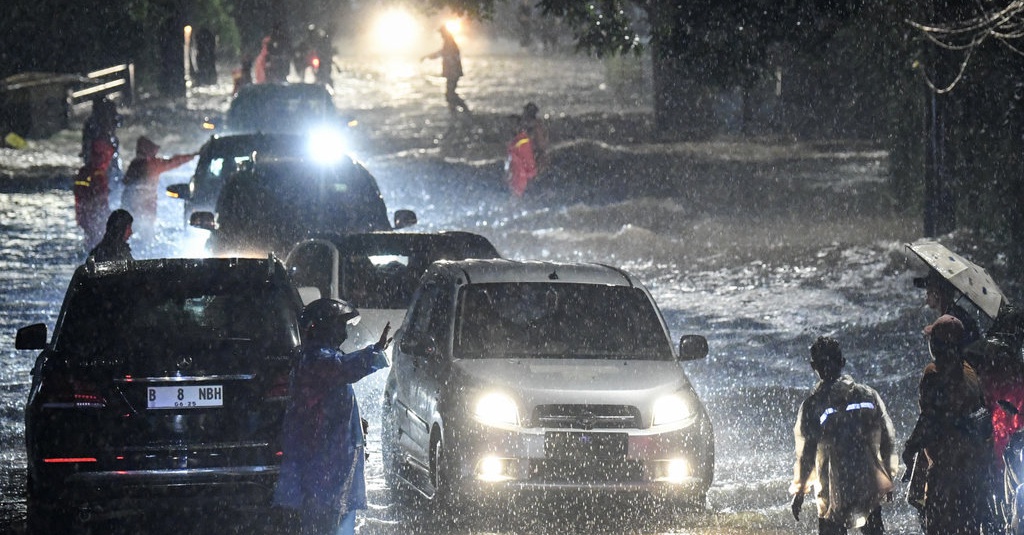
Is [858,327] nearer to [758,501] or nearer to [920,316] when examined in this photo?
[920,316]

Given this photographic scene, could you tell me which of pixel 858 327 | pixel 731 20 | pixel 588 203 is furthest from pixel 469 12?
pixel 858 327

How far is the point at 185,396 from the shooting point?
9.39 meters

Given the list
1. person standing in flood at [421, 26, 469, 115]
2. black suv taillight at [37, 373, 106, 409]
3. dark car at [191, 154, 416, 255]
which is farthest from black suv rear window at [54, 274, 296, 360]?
person standing in flood at [421, 26, 469, 115]

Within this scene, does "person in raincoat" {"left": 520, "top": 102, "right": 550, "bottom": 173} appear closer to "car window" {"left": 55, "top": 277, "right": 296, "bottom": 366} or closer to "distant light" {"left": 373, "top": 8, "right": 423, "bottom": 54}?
"car window" {"left": 55, "top": 277, "right": 296, "bottom": 366}

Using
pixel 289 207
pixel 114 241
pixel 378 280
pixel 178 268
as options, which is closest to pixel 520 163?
pixel 289 207

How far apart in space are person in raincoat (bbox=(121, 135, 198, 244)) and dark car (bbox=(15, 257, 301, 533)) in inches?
474

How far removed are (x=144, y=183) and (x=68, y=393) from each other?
13125mm

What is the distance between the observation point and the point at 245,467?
9367 mm

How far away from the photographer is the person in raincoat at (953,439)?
8508mm

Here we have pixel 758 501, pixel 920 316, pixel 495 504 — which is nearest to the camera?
pixel 495 504

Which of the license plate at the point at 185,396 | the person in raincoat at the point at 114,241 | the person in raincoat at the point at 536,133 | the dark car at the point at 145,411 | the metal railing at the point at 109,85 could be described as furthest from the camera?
the metal railing at the point at 109,85

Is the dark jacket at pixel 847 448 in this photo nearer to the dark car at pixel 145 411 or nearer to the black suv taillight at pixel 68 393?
the dark car at pixel 145 411

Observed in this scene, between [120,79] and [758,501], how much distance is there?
1476 inches

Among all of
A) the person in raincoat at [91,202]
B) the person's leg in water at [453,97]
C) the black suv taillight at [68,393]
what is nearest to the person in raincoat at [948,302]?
the black suv taillight at [68,393]
